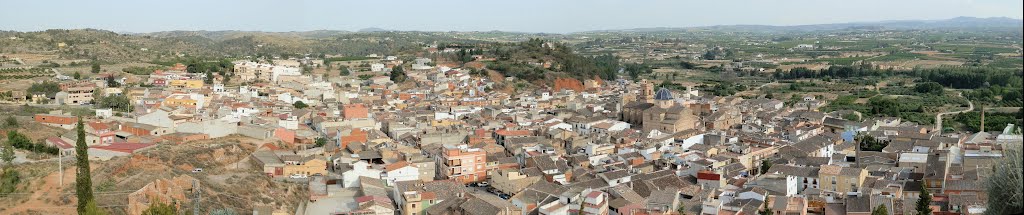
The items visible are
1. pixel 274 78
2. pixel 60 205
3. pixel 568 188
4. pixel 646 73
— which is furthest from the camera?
pixel 646 73

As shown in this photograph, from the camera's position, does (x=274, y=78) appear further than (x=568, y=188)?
Yes

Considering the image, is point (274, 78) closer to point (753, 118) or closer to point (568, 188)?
point (753, 118)

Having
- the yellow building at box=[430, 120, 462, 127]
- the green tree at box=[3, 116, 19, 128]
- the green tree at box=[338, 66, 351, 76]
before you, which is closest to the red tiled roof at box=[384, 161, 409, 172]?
the yellow building at box=[430, 120, 462, 127]

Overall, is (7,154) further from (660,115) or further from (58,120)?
(660,115)

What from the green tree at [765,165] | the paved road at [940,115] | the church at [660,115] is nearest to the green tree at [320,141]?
the church at [660,115]

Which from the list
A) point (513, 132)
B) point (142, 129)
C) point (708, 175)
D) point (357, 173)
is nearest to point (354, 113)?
point (513, 132)

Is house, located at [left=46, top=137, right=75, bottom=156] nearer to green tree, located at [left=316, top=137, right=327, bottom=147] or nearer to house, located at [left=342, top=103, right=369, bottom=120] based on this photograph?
green tree, located at [left=316, top=137, right=327, bottom=147]

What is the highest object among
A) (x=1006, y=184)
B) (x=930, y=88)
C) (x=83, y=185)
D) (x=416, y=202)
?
(x=1006, y=184)

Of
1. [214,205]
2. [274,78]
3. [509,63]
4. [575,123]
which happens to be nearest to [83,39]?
[274,78]
